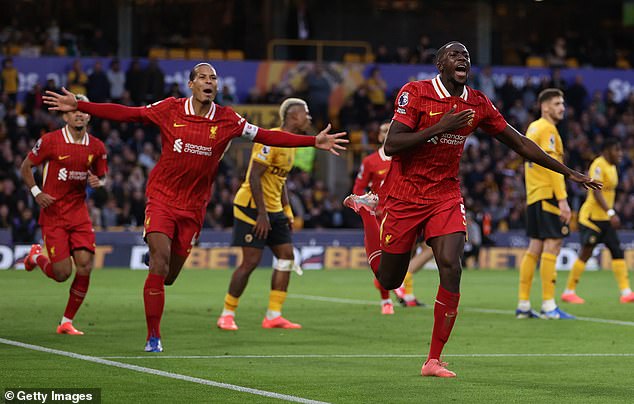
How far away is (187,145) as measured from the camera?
11258 mm

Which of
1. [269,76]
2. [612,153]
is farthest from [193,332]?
[269,76]

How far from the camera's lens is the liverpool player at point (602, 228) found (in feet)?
60.8

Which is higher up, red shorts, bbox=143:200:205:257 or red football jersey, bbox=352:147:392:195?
red football jersey, bbox=352:147:392:195

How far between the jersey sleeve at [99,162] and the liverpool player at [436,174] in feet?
14.5

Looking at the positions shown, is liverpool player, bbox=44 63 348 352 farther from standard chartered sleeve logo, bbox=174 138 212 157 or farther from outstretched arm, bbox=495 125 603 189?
outstretched arm, bbox=495 125 603 189

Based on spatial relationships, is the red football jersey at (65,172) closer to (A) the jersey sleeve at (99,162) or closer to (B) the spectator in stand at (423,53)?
(A) the jersey sleeve at (99,162)

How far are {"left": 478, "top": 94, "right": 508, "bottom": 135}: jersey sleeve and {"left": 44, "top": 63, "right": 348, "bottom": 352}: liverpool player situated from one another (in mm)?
1693

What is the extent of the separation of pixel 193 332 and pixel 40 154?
96.7 inches

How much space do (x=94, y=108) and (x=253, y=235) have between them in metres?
3.89

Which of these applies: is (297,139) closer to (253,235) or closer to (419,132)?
(419,132)

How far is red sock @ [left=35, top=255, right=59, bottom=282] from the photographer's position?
13.4 meters

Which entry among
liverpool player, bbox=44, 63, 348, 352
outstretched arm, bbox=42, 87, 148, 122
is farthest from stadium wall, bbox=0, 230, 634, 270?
outstretched arm, bbox=42, 87, 148, 122

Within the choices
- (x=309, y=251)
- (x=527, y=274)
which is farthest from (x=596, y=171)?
(x=309, y=251)

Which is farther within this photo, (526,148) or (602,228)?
(602,228)
